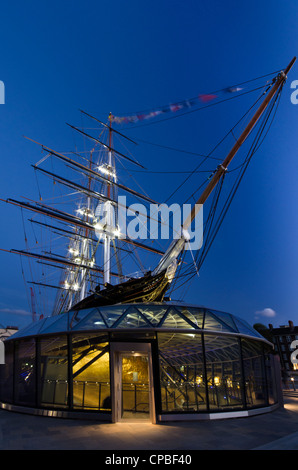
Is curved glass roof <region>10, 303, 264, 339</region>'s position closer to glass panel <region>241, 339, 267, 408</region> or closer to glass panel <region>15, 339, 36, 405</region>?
glass panel <region>15, 339, 36, 405</region>

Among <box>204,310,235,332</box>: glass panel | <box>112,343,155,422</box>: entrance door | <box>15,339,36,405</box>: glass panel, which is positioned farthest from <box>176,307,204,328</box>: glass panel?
<box>15,339,36,405</box>: glass panel

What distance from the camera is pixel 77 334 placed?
35.7 ft

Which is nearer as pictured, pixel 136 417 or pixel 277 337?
pixel 136 417

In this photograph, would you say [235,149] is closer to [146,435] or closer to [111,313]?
[111,313]

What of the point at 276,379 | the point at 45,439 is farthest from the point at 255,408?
the point at 45,439

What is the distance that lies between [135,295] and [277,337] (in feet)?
202

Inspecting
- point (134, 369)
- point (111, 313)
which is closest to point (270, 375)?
Result: point (134, 369)

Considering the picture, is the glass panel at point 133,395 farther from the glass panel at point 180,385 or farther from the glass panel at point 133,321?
the glass panel at point 180,385

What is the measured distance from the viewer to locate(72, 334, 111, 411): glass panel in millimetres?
10094

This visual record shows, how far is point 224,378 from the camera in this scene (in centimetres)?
1155

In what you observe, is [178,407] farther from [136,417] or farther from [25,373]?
[25,373]

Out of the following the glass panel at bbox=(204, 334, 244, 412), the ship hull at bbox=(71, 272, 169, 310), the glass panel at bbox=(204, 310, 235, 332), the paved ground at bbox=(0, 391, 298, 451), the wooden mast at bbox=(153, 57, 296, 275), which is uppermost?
the wooden mast at bbox=(153, 57, 296, 275)

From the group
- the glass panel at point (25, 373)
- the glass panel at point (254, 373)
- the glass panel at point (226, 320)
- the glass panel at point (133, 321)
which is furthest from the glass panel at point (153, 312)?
the glass panel at point (25, 373)

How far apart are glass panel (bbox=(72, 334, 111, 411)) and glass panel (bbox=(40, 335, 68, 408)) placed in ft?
1.44
